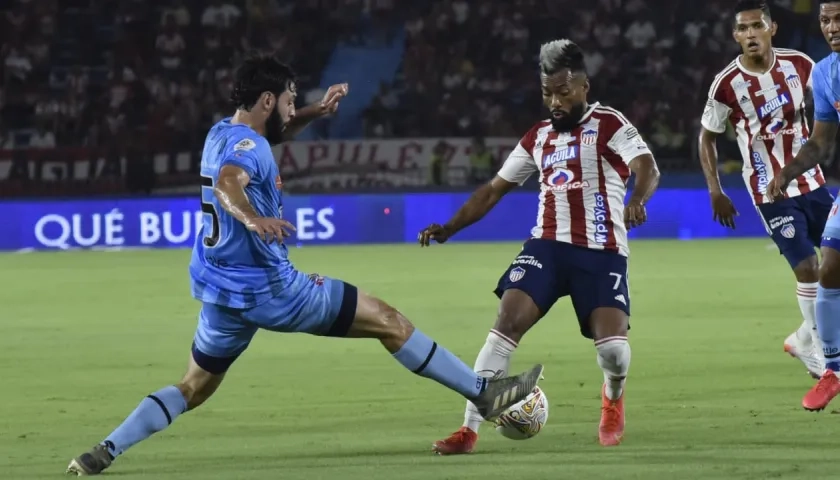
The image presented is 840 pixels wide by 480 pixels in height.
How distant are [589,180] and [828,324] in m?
1.67

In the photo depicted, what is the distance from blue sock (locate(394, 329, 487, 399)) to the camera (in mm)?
6539

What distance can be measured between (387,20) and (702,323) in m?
17.6

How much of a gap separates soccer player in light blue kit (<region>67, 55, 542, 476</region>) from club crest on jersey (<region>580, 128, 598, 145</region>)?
132cm

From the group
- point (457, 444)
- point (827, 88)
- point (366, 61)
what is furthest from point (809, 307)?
point (366, 61)

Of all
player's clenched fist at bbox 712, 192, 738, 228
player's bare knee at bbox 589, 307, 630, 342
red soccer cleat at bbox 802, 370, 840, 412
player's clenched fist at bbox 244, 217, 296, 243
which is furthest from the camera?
player's clenched fist at bbox 712, 192, 738, 228

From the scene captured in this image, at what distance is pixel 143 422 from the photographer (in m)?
6.40

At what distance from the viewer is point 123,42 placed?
91.2 ft

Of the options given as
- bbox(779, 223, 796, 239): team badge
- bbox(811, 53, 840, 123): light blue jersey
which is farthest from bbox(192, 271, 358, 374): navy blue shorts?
bbox(779, 223, 796, 239): team badge

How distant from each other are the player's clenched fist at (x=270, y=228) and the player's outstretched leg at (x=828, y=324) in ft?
10.7

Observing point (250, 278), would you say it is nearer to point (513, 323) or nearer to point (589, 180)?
point (513, 323)


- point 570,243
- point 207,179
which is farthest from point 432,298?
point 207,179

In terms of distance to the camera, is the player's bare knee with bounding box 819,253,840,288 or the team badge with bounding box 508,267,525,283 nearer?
the team badge with bounding box 508,267,525,283

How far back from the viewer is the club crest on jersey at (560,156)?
7230 mm

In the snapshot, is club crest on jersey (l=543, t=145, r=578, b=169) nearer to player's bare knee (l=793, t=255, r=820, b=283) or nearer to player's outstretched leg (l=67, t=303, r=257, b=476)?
player's outstretched leg (l=67, t=303, r=257, b=476)
